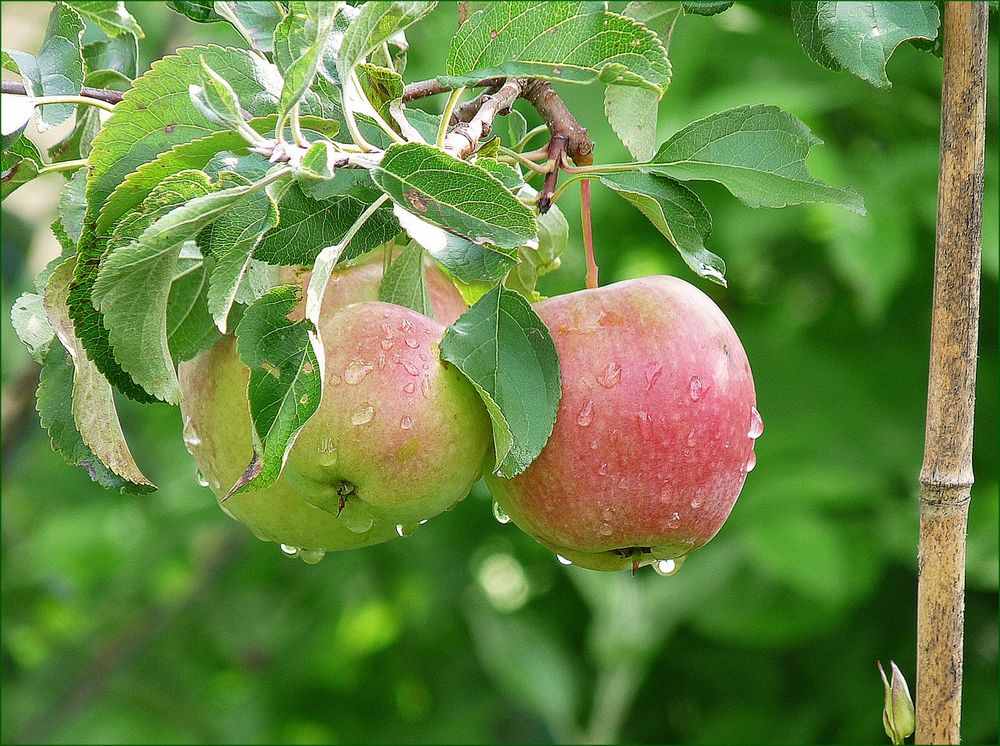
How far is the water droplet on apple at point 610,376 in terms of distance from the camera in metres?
0.60

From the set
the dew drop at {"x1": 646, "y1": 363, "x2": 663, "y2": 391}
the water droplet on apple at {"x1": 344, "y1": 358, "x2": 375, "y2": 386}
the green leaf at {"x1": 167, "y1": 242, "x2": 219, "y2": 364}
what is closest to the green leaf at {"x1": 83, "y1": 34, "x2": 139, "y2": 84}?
the green leaf at {"x1": 167, "y1": 242, "x2": 219, "y2": 364}

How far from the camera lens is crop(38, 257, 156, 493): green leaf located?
23.4 inches

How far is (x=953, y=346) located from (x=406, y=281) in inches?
12.4

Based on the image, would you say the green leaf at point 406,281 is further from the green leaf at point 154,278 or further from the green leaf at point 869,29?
the green leaf at point 869,29

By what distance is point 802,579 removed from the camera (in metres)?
1.27

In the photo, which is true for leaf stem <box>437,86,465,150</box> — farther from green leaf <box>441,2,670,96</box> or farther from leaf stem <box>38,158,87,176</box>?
leaf stem <box>38,158,87,176</box>

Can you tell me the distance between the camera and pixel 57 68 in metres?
0.63

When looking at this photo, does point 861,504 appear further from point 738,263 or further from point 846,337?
point 738,263

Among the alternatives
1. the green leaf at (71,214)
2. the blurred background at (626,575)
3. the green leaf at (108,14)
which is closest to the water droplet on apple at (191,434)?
the green leaf at (71,214)

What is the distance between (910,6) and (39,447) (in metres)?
1.58

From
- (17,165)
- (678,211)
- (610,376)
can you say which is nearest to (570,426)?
(610,376)

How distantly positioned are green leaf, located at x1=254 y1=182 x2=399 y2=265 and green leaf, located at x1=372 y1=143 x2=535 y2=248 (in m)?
0.05

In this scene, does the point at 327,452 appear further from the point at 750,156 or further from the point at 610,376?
the point at 750,156

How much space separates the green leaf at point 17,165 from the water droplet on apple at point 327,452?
23 centimetres
